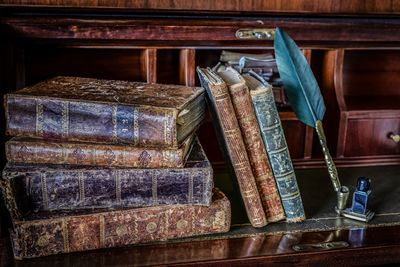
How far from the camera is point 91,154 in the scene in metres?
0.95

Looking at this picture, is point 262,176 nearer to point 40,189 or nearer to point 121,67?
point 40,189

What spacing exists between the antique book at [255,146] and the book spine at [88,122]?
178mm

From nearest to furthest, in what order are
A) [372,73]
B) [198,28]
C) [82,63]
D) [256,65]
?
[198,28] < [256,65] < [82,63] < [372,73]

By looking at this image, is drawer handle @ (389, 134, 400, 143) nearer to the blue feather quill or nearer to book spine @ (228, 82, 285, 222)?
the blue feather quill

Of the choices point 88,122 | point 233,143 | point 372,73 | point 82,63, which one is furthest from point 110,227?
point 372,73

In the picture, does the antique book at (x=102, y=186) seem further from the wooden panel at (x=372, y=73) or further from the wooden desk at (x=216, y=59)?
the wooden panel at (x=372, y=73)

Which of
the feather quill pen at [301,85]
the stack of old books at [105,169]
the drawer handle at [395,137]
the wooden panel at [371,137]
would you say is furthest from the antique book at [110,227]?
the drawer handle at [395,137]

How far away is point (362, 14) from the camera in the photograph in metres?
1.34

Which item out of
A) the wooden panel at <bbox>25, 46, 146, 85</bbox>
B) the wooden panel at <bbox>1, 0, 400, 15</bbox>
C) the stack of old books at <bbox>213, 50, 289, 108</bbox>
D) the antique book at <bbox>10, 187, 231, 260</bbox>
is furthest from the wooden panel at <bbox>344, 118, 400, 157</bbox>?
the wooden panel at <bbox>25, 46, 146, 85</bbox>

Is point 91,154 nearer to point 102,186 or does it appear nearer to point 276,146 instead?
point 102,186

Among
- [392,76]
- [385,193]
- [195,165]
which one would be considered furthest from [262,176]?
[392,76]

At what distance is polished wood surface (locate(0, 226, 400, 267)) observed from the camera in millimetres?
890

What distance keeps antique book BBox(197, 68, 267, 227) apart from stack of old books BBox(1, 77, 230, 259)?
0.25ft

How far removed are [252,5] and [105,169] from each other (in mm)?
676
